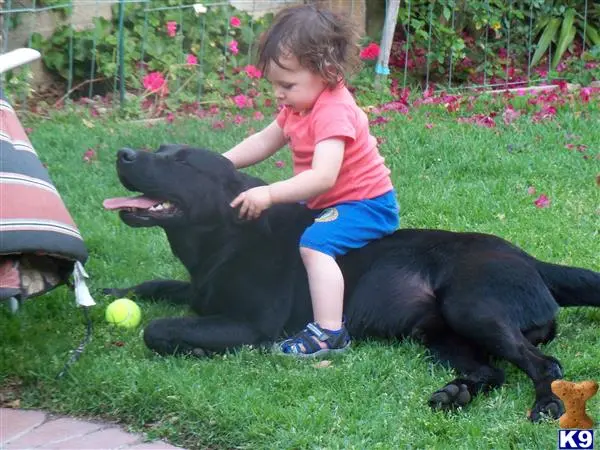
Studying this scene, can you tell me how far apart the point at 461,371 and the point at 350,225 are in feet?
2.46

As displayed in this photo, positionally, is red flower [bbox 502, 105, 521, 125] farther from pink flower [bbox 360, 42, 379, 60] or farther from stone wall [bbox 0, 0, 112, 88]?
stone wall [bbox 0, 0, 112, 88]

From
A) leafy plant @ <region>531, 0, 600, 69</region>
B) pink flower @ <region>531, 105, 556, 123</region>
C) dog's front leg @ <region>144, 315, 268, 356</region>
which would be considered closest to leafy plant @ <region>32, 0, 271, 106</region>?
pink flower @ <region>531, 105, 556, 123</region>

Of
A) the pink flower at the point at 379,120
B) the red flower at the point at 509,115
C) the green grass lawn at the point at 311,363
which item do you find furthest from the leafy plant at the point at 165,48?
the red flower at the point at 509,115

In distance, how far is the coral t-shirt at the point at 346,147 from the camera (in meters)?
4.16

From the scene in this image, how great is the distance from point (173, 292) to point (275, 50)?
1.26 metres

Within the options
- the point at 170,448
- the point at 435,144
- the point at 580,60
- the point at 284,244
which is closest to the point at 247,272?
the point at 284,244

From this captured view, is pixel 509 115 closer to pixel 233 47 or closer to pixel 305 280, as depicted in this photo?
pixel 233 47

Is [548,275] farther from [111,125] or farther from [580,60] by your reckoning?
[580,60]

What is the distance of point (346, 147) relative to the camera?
4246mm

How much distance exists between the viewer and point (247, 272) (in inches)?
166

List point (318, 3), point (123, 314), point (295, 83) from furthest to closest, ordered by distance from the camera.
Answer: point (318, 3) < point (123, 314) < point (295, 83)

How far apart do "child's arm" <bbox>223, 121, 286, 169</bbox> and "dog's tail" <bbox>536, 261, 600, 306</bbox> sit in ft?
4.03

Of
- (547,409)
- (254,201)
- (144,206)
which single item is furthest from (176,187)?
(547,409)

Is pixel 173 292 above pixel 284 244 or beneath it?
beneath
